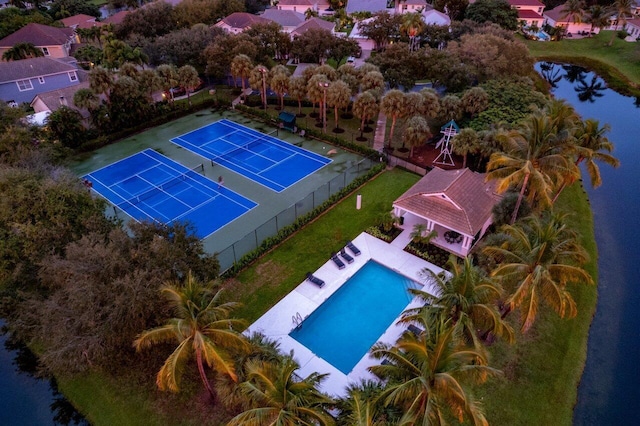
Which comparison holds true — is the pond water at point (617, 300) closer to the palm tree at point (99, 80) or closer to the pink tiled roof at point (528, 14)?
the palm tree at point (99, 80)

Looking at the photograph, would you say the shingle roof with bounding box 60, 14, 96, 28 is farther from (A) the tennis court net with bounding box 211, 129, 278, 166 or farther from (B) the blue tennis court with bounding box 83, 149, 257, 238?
(A) the tennis court net with bounding box 211, 129, 278, 166

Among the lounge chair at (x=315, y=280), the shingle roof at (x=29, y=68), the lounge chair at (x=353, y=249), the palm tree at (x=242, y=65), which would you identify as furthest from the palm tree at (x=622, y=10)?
the shingle roof at (x=29, y=68)

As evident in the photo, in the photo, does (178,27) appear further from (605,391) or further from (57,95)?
(605,391)

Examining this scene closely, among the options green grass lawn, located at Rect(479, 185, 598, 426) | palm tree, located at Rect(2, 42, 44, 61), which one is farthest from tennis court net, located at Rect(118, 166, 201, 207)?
palm tree, located at Rect(2, 42, 44, 61)

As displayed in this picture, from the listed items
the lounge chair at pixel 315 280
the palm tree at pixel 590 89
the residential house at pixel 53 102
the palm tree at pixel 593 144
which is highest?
the palm tree at pixel 593 144

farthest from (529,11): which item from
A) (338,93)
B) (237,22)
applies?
(338,93)

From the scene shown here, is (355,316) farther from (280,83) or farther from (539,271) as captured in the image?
(280,83)

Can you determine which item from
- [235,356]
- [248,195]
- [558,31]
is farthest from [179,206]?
[558,31]
